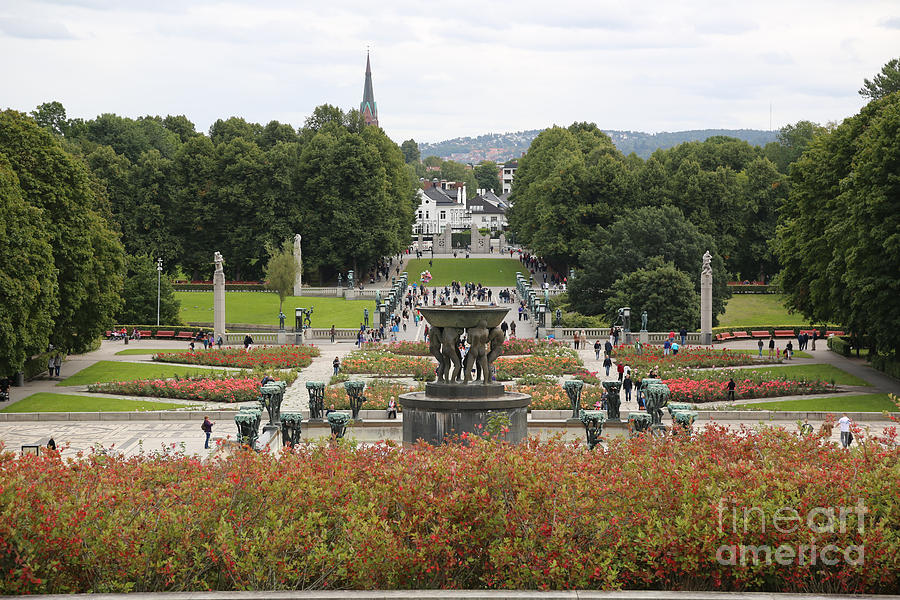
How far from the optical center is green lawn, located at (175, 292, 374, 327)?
67.5 meters

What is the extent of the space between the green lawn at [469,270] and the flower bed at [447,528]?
8079 centimetres

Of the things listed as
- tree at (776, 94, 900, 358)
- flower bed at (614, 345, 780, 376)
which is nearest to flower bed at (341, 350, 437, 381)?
flower bed at (614, 345, 780, 376)

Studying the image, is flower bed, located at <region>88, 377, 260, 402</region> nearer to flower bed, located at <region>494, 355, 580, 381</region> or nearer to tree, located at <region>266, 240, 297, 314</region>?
flower bed, located at <region>494, 355, 580, 381</region>

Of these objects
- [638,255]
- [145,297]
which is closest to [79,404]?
[145,297]

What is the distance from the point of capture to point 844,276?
39.9 metres

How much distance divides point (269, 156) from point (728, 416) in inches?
2395

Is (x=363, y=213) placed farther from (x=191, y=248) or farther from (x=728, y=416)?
(x=728, y=416)

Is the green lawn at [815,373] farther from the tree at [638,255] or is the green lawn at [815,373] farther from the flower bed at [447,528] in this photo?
the flower bed at [447,528]

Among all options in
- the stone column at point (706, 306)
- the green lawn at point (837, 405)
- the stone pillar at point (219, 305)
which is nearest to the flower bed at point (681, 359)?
the stone column at point (706, 306)

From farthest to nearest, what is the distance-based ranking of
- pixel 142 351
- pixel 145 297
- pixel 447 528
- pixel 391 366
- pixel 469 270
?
pixel 469 270, pixel 145 297, pixel 142 351, pixel 391 366, pixel 447 528

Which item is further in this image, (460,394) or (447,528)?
(460,394)

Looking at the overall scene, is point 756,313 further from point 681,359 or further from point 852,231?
point 852,231

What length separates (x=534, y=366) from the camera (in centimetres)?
4525

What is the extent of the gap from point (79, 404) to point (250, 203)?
165ft
